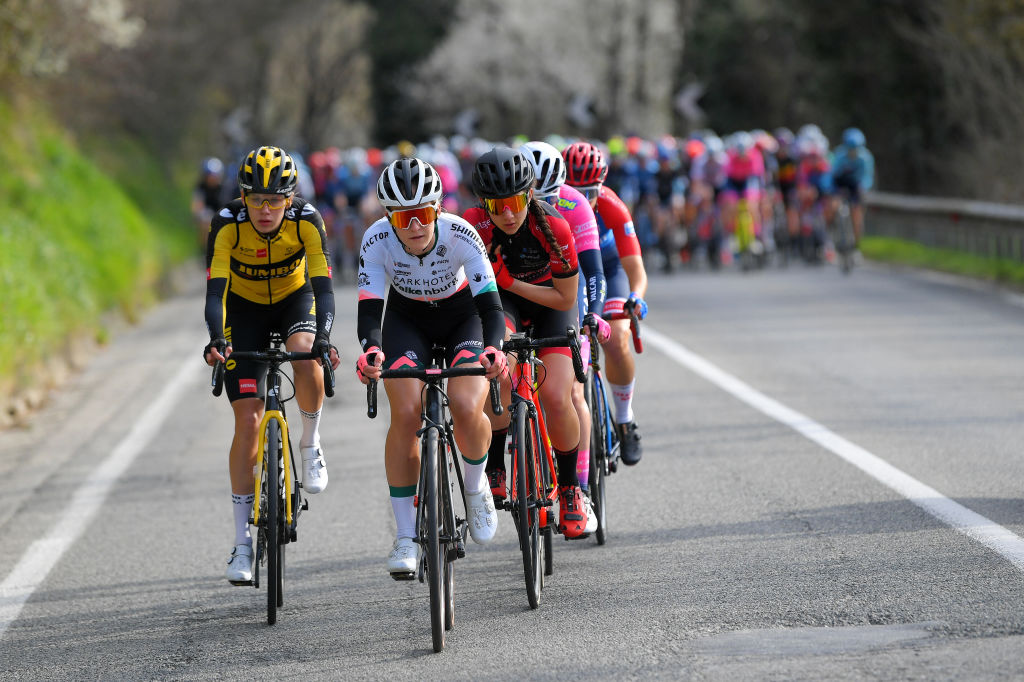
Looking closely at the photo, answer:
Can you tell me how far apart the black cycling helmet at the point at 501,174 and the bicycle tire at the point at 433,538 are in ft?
3.95

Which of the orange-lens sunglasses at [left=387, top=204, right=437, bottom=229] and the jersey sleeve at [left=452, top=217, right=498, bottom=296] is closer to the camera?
the orange-lens sunglasses at [left=387, top=204, right=437, bottom=229]

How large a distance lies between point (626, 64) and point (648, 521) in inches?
2142

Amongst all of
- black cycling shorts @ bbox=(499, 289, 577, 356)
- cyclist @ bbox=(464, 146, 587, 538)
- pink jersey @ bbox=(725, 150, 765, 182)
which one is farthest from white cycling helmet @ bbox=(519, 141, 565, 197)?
pink jersey @ bbox=(725, 150, 765, 182)

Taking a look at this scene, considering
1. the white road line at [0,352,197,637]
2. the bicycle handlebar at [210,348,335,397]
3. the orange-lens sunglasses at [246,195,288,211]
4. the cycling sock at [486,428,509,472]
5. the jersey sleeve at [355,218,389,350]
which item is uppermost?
the orange-lens sunglasses at [246,195,288,211]

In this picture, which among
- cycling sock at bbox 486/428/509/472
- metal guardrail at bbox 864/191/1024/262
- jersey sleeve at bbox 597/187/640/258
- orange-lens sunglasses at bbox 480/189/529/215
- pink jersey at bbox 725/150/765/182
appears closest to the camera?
orange-lens sunglasses at bbox 480/189/529/215

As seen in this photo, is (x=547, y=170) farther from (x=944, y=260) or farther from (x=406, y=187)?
(x=944, y=260)

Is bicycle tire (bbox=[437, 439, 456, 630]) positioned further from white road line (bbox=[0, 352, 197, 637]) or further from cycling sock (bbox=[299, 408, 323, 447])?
white road line (bbox=[0, 352, 197, 637])

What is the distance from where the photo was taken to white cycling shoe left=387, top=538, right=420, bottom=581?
646 cm

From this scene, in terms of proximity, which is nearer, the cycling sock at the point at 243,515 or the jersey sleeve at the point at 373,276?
the jersey sleeve at the point at 373,276

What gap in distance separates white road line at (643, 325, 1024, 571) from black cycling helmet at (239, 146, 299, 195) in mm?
3527

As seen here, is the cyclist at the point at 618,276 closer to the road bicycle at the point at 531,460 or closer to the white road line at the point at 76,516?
the road bicycle at the point at 531,460

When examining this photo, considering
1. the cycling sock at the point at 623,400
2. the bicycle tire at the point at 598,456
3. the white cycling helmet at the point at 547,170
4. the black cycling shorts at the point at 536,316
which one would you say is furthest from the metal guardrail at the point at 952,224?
the black cycling shorts at the point at 536,316

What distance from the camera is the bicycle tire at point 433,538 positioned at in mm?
6160

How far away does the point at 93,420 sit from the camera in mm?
13305
